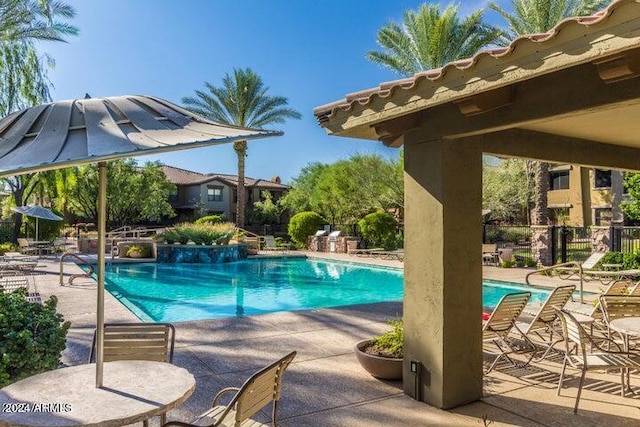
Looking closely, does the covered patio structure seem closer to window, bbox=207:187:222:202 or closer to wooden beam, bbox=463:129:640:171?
wooden beam, bbox=463:129:640:171

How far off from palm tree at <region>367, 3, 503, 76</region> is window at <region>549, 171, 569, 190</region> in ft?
56.7

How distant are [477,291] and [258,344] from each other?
3289mm

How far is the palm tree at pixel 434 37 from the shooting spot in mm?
19625

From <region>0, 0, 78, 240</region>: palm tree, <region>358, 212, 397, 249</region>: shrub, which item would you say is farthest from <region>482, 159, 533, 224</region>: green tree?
<region>0, 0, 78, 240</region>: palm tree

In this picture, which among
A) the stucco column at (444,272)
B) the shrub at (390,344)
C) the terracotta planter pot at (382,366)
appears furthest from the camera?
the shrub at (390,344)

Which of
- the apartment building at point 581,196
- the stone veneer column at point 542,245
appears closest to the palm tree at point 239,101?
the stone veneer column at point 542,245

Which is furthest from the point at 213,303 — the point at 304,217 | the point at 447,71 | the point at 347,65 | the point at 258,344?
the point at 347,65

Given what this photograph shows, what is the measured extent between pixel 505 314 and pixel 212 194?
140 ft

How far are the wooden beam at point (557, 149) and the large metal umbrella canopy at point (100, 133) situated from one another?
284 cm

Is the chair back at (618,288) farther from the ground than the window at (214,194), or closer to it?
closer to it

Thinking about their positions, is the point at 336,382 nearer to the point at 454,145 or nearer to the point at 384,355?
the point at 384,355

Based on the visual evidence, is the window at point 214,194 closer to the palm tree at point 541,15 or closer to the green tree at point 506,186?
the green tree at point 506,186

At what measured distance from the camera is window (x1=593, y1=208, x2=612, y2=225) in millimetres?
30672

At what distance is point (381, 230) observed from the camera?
79.7 ft
